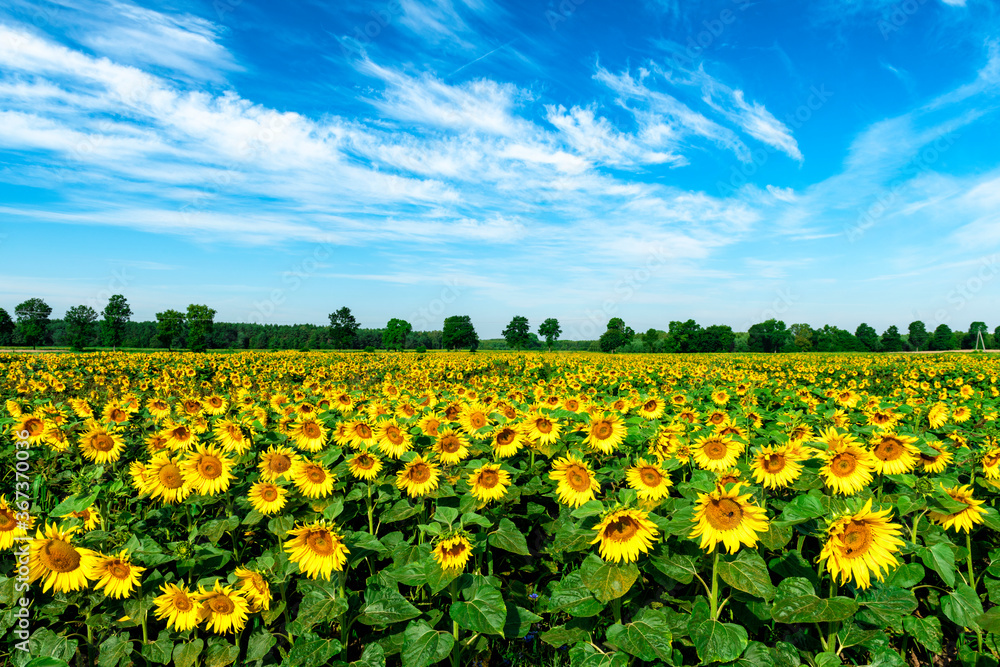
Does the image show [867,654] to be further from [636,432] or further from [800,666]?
[636,432]

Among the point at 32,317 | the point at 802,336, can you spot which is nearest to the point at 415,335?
the point at 32,317

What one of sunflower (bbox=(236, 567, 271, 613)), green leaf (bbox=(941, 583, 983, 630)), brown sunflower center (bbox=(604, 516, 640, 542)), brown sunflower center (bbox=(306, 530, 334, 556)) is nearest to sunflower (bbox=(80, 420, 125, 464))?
sunflower (bbox=(236, 567, 271, 613))

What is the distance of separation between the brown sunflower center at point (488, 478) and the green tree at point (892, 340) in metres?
111

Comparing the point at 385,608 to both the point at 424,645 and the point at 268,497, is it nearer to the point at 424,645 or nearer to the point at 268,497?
the point at 424,645

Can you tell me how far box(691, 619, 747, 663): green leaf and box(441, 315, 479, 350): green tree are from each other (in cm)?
8601

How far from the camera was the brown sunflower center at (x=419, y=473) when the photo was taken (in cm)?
325

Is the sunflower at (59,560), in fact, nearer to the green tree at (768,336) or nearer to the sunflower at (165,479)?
the sunflower at (165,479)

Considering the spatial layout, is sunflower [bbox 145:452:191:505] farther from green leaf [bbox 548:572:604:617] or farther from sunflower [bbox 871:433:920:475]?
sunflower [bbox 871:433:920:475]

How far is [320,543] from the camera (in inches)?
105

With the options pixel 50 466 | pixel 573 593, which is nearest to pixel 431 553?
pixel 573 593

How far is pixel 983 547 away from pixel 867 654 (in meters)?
1.36

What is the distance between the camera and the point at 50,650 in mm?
2557

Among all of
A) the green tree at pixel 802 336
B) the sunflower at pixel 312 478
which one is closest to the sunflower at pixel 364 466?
the sunflower at pixel 312 478

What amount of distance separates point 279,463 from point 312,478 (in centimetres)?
48
